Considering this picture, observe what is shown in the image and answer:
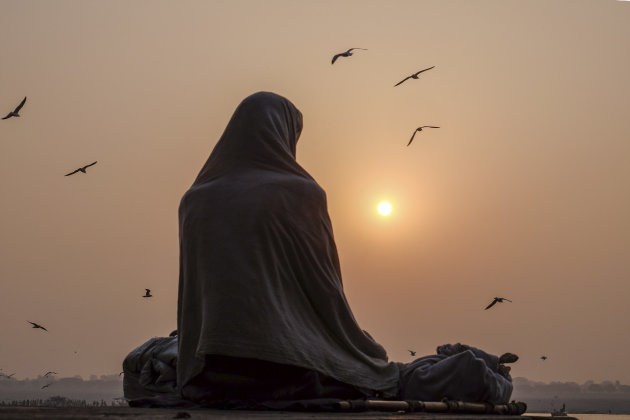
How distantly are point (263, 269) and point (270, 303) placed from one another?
361 mm

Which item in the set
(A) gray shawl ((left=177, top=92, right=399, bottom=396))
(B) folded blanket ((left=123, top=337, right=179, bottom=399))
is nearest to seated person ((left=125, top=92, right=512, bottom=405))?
(A) gray shawl ((left=177, top=92, right=399, bottom=396))

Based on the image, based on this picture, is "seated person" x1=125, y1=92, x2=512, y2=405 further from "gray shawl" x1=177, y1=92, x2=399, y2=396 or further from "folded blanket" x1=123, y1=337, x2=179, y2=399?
"folded blanket" x1=123, y1=337, x2=179, y2=399

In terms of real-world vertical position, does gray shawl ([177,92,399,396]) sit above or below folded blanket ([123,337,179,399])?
above

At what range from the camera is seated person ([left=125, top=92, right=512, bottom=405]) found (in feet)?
25.2

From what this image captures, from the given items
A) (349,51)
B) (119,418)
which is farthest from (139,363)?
(349,51)

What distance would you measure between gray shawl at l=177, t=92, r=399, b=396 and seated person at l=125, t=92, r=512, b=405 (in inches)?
0.4

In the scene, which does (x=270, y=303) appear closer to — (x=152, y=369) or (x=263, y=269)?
(x=263, y=269)

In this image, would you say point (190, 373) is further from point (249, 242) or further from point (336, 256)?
point (336, 256)

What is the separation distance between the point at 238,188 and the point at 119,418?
3.78 m

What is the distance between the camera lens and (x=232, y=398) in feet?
25.3

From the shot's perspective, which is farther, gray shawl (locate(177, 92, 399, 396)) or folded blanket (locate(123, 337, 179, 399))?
folded blanket (locate(123, 337, 179, 399))

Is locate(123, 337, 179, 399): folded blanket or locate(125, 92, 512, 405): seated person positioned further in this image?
locate(123, 337, 179, 399): folded blanket

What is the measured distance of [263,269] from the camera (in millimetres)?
7934

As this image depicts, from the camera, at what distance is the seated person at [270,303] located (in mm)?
7676
